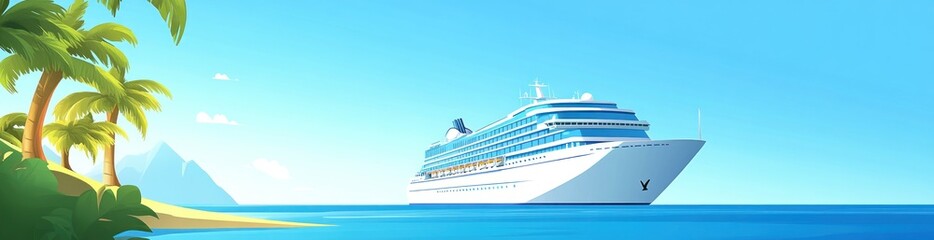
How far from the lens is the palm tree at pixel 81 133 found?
3756cm

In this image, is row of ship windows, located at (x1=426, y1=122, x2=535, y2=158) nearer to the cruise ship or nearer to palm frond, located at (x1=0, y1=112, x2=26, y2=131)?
the cruise ship

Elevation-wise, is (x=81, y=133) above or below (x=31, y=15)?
above

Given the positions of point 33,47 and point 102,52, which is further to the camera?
point 102,52

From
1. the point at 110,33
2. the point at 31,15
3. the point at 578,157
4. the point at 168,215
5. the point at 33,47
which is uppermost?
the point at 578,157

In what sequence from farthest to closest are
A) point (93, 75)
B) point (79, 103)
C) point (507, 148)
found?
point (507, 148)
point (79, 103)
point (93, 75)

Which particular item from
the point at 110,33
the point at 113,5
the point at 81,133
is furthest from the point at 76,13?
the point at 113,5

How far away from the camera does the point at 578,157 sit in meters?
77.7

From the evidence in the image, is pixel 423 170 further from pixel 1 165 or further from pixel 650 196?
pixel 1 165

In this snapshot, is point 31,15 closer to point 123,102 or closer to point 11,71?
point 11,71

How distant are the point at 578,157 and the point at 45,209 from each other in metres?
67.1

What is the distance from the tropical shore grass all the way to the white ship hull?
4096 cm

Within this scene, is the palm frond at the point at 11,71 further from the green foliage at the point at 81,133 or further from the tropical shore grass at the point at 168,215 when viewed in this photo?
the green foliage at the point at 81,133

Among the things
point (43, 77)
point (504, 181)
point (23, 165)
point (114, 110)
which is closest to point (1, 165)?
point (23, 165)

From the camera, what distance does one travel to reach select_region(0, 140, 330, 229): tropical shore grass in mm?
28219
